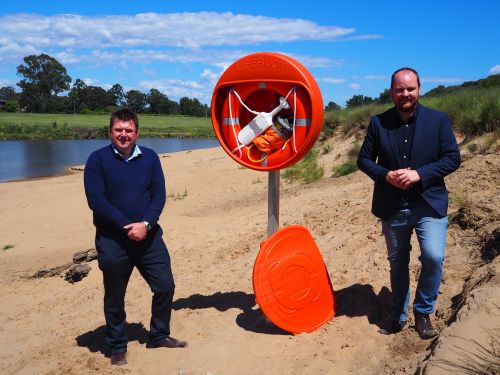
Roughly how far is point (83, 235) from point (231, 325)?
563cm

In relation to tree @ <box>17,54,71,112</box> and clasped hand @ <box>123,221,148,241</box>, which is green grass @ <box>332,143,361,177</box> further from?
tree @ <box>17,54,71,112</box>

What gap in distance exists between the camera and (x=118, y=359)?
3.99 m

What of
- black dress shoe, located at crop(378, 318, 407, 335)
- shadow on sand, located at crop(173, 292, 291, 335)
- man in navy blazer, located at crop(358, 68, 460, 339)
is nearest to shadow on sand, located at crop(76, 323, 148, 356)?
shadow on sand, located at crop(173, 292, 291, 335)

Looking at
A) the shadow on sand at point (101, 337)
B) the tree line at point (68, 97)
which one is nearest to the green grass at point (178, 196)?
the shadow on sand at point (101, 337)

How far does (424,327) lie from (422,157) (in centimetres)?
114

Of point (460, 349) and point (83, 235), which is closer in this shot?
point (460, 349)

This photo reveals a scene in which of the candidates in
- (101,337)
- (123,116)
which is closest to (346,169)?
(101,337)

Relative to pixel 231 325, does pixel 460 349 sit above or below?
above

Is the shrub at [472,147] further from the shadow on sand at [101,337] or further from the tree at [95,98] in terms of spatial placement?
the tree at [95,98]

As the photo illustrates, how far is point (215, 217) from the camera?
8.78 meters

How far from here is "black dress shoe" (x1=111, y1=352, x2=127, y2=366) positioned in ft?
13.1

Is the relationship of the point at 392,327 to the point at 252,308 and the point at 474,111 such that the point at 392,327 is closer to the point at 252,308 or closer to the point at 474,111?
the point at 252,308

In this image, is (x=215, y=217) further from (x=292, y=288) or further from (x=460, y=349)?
(x=460, y=349)

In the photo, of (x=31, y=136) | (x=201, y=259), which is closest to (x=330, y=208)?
A: (x=201, y=259)
